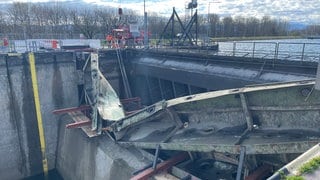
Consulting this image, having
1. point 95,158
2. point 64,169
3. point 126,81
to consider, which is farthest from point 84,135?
point 126,81

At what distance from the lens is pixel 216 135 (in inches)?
333

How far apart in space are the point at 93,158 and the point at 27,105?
6.47m

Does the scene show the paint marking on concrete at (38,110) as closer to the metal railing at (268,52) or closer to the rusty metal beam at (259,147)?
the metal railing at (268,52)

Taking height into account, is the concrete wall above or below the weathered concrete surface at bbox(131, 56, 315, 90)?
below

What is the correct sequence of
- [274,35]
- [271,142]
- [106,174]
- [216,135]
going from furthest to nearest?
[274,35]
[106,174]
[216,135]
[271,142]

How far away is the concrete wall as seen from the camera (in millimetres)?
15656

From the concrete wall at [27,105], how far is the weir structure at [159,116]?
6 centimetres

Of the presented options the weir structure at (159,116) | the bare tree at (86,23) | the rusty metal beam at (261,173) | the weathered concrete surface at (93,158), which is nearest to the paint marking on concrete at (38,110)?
the weir structure at (159,116)

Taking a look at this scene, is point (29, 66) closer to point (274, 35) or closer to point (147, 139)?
point (147, 139)

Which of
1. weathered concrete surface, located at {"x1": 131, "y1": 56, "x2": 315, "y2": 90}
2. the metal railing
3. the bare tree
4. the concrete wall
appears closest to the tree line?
the bare tree

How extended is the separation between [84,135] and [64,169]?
13.2 feet

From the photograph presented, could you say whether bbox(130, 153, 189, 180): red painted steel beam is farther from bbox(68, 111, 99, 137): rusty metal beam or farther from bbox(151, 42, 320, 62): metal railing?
bbox(151, 42, 320, 62): metal railing

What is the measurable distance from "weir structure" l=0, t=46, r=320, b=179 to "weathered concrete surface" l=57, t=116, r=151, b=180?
0.16 ft

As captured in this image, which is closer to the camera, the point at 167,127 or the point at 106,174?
the point at 167,127
